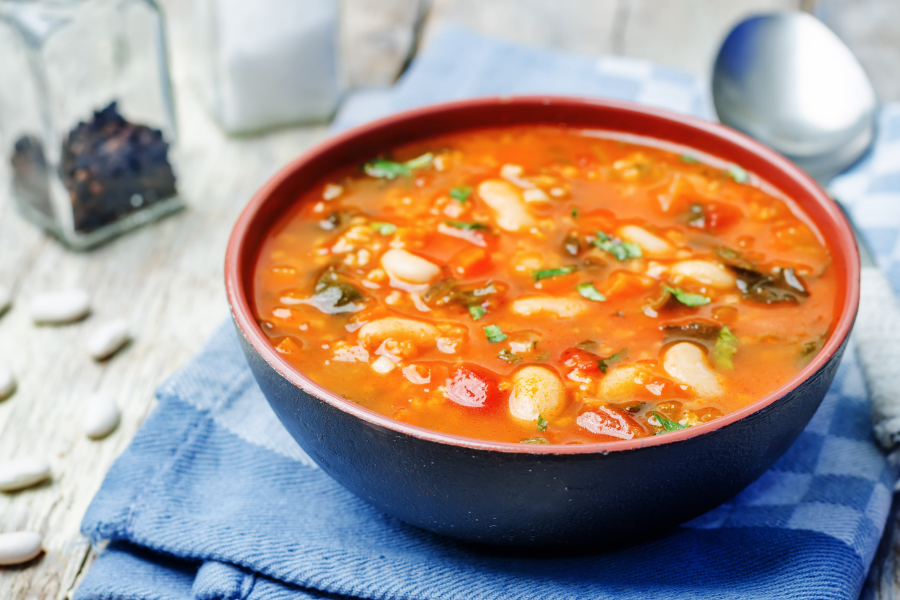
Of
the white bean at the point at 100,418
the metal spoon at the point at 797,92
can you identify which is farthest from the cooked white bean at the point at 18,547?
the metal spoon at the point at 797,92

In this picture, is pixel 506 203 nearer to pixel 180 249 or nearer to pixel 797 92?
pixel 180 249

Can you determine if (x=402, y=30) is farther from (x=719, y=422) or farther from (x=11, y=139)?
(x=719, y=422)

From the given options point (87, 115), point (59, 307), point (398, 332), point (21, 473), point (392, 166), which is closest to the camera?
point (398, 332)

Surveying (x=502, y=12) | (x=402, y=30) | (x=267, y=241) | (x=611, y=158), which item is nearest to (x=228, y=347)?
(x=267, y=241)

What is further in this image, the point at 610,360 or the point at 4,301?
the point at 4,301

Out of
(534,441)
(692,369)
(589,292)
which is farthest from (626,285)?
(534,441)
